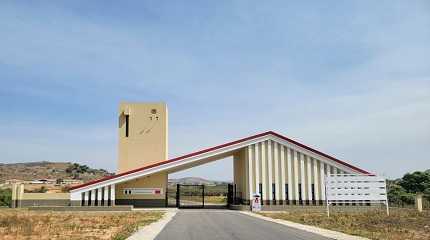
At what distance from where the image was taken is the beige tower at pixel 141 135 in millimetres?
Answer: 42812

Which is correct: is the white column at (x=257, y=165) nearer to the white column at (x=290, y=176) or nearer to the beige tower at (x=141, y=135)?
the white column at (x=290, y=176)

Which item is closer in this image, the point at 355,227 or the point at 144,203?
the point at 355,227

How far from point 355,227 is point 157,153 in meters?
25.4

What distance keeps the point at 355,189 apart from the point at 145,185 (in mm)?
19522

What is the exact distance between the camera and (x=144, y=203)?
135 ft

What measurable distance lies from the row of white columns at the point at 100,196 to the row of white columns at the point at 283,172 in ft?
38.4

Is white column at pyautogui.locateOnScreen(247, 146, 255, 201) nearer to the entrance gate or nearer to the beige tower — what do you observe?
the entrance gate

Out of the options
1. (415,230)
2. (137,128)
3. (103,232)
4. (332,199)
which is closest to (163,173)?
(137,128)

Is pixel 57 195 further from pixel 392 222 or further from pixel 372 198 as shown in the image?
pixel 392 222

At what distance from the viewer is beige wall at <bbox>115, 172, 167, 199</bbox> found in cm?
4131

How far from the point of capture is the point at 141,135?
142 ft

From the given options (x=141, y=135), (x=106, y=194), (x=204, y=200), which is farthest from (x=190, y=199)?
(x=106, y=194)

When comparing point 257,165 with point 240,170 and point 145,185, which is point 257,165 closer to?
point 240,170

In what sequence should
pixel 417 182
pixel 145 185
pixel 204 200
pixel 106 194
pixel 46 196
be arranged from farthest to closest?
1. pixel 417 182
2. pixel 204 200
3. pixel 46 196
4. pixel 145 185
5. pixel 106 194
